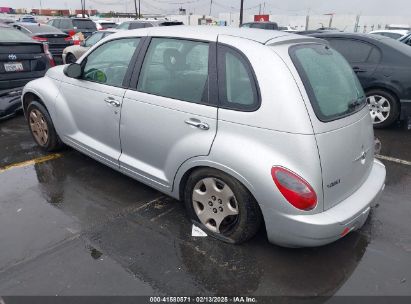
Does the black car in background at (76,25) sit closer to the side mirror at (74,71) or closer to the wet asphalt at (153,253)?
the side mirror at (74,71)

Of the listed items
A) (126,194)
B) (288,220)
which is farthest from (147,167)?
(288,220)

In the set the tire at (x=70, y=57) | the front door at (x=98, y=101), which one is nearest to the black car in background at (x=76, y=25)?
the tire at (x=70, y=57)

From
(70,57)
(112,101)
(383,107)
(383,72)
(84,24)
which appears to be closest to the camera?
(112,101)

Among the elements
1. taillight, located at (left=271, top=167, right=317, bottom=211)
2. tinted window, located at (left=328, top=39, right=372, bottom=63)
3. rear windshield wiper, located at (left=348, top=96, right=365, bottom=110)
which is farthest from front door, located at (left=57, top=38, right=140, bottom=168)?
tinted window, located at (left=328, top=39, right=372, bottom=63)

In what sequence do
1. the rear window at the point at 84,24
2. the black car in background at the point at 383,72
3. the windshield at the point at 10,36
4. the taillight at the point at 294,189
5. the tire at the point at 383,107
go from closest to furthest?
the taillight at the point at 294,189
the black car in background at the point at 383,72
the tire at the point at 383,107
the windshield at the point at 10,36
the rear window at the point at 84,24

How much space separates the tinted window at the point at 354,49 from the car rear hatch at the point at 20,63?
5.51 m

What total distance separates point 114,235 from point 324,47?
2461mm

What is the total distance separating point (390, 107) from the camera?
5.98 metres

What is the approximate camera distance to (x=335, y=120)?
2.62 metres

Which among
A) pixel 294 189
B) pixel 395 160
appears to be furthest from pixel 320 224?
pixel 395 160

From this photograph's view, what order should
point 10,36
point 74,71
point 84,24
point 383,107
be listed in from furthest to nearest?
point 84,24, point 10,36, point 383,107, point 74,71

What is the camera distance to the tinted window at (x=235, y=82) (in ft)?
8.61

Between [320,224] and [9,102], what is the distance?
568 centimetres

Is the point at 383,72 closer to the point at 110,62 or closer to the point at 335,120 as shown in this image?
the point at 335,120
